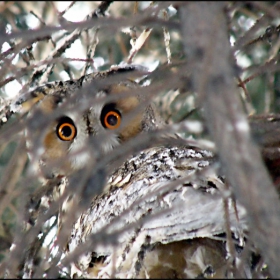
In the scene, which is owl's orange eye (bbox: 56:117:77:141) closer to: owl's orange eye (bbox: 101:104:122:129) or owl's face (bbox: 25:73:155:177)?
owl's face (bbox: 25:73:155:177)

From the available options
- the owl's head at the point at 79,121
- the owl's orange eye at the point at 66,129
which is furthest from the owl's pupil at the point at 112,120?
the owl's orange eye at the point at 66,129

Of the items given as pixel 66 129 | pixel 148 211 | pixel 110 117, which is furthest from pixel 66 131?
pixel 148 211

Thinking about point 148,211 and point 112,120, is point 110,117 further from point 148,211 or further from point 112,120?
point 148,211

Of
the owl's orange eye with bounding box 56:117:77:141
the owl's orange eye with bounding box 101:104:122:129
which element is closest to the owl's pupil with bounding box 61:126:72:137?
the owl's orange eye with bounding box 56:117:77:141

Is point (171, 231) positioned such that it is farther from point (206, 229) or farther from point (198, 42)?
point (198, 42)

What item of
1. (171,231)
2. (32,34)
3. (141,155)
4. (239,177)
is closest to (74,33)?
(141,155)

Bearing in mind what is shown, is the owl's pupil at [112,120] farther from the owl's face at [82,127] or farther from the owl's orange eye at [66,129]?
the owl's orange eye at [66,129]

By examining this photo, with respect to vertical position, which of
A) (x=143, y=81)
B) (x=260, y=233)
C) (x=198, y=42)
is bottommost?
(x=260, y=233)
